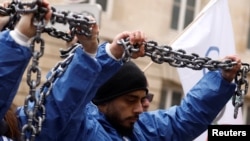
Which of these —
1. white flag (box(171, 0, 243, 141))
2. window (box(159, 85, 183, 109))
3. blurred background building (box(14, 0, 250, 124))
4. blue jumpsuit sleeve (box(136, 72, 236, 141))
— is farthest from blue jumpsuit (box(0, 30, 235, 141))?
window (box(159, 85, 183, 109))

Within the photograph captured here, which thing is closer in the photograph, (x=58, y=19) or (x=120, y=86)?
(x=58, y=19)

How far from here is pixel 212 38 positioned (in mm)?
4031

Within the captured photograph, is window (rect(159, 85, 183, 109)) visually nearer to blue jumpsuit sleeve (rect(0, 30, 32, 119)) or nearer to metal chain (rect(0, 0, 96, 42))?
metal chain (rect(0, 0, 96, 42))

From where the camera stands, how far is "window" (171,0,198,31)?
10.6m

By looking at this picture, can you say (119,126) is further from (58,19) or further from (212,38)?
(212,38)

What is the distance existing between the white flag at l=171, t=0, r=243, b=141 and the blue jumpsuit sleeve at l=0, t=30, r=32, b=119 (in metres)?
2.03

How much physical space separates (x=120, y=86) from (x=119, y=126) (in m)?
0.22

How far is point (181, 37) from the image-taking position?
378cm

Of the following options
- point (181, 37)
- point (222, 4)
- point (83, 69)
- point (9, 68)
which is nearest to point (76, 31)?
point (83, 69)

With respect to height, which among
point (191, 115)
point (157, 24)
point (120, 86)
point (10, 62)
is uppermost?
point (10, 62)

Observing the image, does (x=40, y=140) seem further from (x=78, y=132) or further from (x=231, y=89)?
(x=231, y=89)

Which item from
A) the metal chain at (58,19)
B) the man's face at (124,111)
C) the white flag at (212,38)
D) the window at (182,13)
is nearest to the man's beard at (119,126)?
the man's face at (124,111)

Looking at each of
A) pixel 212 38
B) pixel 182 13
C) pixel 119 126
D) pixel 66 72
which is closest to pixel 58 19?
pixel 66 72

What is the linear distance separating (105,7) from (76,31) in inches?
310
